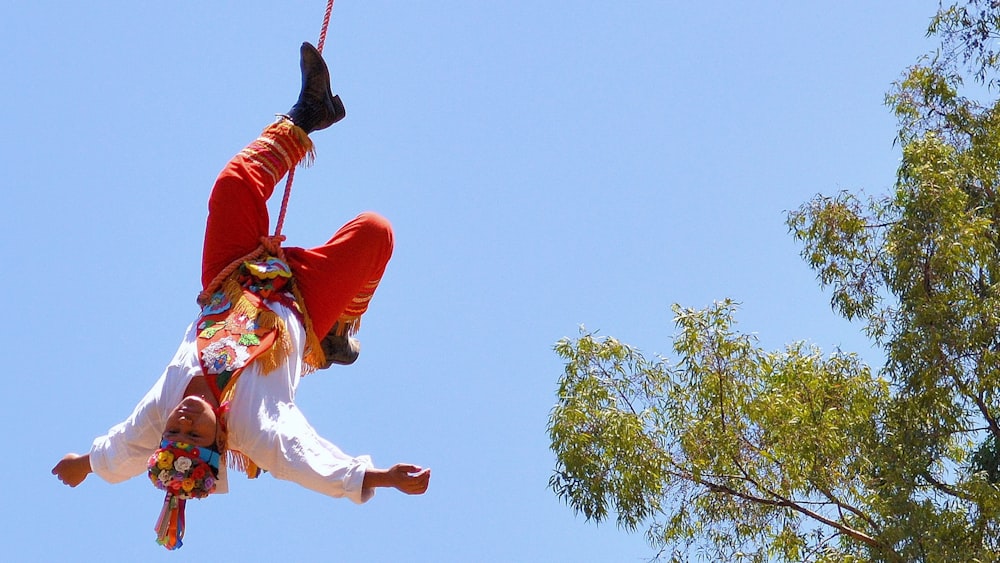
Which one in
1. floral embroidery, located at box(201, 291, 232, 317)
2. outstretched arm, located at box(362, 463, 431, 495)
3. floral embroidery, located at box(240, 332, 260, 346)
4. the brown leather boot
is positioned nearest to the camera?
outstretched arm, located at box(362, 463, 431, 495)

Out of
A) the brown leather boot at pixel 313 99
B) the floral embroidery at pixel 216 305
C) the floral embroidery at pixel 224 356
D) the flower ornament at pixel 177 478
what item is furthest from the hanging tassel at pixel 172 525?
the brown leather boot at pixel 313 99

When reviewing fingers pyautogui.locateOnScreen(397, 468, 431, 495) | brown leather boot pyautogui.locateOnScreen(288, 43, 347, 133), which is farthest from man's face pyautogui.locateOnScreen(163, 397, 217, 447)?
brown leather boot pyautogui.locateOnScreen(288, 43, 347, 133)

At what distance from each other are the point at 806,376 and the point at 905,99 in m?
2.12

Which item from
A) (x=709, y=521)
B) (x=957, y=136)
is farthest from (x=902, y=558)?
(x=957, y=136)

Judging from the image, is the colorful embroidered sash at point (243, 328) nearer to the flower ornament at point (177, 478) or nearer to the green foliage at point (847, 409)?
the flower ornament at point (177, 478)

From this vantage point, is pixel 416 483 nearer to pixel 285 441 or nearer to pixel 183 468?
pixel 285 441

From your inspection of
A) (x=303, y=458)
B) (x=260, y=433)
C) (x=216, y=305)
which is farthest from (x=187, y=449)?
(x=216, y=305)

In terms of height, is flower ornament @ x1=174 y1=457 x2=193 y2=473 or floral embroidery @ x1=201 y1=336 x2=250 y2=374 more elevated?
floral embroidery @ x1=201 y1=336 x2=250 y2=374

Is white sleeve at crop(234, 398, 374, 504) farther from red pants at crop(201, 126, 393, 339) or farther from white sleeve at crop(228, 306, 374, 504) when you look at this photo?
red pants at crop(201, 126, 393, 339)

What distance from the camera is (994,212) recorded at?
8898 mm

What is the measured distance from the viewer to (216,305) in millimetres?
4172

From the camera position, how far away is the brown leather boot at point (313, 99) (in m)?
4.40

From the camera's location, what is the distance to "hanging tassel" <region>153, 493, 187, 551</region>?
3936 millimetres

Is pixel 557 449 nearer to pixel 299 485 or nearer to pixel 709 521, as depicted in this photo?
pixel 709 521
